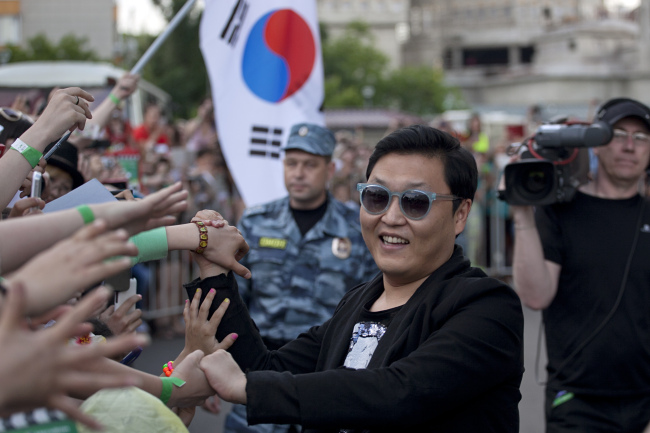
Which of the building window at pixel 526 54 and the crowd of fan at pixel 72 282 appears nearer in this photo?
the crowd of fan at pixel 72 282

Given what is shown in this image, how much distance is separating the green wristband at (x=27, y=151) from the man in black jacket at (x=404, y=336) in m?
0.72

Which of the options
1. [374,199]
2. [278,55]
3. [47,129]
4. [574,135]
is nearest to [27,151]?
[47,129]

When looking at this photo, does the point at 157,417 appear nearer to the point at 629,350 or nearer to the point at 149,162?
the point at 629,350

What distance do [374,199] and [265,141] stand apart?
4.08 meters

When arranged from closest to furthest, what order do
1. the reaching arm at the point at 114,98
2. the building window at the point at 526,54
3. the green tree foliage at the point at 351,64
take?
the reaching arm at the point at 114,98 → the green tree foliage at the point at 351,64 → the building window at the point at 526,54

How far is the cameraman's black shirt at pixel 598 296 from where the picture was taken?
4.22 m

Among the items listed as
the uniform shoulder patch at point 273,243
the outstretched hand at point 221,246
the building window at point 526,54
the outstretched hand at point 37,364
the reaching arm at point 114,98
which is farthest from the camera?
the building window at point 526,54

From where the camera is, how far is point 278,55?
23.2ft

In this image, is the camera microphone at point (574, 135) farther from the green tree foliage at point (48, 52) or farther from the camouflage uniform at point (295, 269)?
the green tree foliage at point (48, 52)

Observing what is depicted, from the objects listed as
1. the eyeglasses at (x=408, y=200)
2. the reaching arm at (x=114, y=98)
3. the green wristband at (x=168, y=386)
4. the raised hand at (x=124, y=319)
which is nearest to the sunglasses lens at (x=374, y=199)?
the eyeglasses at (x=408, y=200)

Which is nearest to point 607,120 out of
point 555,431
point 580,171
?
point 580,171

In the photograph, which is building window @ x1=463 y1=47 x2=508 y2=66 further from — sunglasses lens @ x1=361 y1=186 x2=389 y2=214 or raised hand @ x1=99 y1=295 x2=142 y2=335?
sunglasses lens @ x1=361 y1=186 x2=389 y2=214

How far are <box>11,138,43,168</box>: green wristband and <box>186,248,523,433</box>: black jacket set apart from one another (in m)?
1.11

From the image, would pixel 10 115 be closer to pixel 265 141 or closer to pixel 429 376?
pixel 429 376
